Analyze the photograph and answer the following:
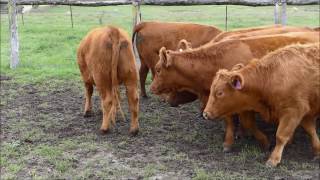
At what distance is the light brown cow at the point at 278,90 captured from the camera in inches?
225

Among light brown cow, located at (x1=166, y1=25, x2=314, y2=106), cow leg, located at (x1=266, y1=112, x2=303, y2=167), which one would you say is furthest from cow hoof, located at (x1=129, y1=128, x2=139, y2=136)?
cow leg, located at (x1=266, y1=112, x2=303, y2=167)

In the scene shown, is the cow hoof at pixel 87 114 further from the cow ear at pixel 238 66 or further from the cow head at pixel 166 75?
the cow ear at pixel 238 66

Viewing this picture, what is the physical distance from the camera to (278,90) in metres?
5.75

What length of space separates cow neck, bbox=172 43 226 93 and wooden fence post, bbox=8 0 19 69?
19.0 feet

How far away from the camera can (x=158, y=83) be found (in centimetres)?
707

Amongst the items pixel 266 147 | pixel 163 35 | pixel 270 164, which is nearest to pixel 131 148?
pixel 266 147

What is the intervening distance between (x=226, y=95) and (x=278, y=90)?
22.7 inches

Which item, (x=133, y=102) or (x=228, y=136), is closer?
(x=228, y=136)

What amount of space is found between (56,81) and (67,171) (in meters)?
4.81

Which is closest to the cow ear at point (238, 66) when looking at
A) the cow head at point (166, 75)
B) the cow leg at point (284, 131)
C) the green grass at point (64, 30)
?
the cow leg at point (284, 131)

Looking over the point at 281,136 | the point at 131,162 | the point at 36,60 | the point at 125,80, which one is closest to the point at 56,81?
the point at 36,60

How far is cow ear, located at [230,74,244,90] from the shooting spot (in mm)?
5762

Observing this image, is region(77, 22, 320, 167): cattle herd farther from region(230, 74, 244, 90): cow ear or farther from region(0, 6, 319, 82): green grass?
region(0, 6, 319, 82): green grass

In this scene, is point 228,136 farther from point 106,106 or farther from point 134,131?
point 106,106
